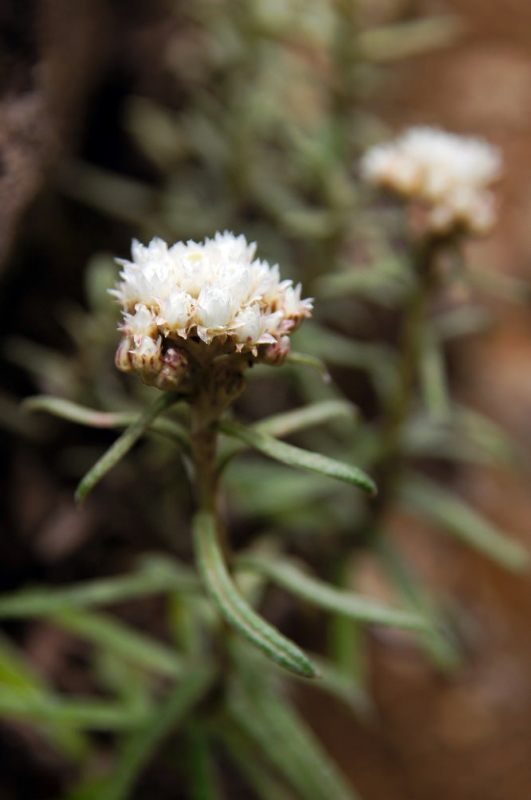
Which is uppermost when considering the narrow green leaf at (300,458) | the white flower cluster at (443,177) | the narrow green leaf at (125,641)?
the white flower cluster at (443,177)

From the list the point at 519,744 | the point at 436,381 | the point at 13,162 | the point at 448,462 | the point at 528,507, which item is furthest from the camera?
the point at 448,462

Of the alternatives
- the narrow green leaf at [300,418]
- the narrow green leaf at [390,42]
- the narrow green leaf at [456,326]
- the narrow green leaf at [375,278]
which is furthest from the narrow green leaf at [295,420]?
the narrow green leaf at [390,42]

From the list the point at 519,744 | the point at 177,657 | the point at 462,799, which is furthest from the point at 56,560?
the point at 519,744

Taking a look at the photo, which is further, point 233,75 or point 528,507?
point 528,507

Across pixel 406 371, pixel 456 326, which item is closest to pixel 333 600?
pixel 406 371

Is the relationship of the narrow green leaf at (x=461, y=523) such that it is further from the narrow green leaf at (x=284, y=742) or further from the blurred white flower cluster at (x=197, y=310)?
the blurred white flower cluster at (x=197, y=310)

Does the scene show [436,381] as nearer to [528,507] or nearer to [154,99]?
[528,507]
